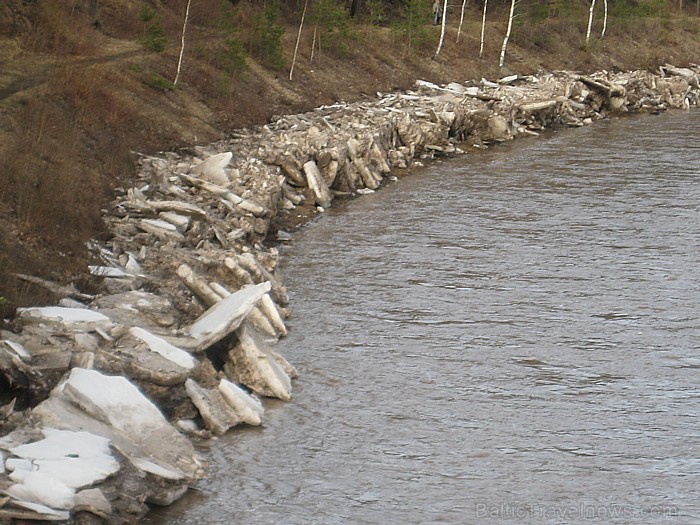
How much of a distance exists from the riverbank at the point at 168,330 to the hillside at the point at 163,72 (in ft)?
2.67

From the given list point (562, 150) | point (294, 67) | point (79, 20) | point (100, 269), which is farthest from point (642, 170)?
point (100, 269)

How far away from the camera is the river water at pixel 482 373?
33.4ft

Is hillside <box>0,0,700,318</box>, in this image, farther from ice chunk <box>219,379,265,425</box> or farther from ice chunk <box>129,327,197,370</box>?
ice chunk <box>219,379,265,425</box>

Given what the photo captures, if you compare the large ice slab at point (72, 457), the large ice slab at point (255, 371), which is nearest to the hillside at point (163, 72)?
the large ice slab at point (255, 371)

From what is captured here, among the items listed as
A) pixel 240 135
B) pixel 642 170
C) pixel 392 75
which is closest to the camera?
pixel 240 135

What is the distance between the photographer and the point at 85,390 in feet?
33.0

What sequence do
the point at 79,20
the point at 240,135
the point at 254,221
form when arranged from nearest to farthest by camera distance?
the point at 254,221
the point at 240,135
the point at 79,20

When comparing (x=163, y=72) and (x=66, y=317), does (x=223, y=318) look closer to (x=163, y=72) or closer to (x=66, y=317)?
(x=66, y=317)

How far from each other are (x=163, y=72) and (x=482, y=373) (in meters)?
18.9

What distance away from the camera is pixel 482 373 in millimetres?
13594

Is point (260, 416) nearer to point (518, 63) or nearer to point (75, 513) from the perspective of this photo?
point (75, 513)

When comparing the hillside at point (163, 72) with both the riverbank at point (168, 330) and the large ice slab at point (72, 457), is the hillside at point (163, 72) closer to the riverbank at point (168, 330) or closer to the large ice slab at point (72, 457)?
the riverbank at point (168, 330)

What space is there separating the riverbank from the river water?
50 centimetres

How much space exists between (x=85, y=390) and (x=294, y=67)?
2768 cm
